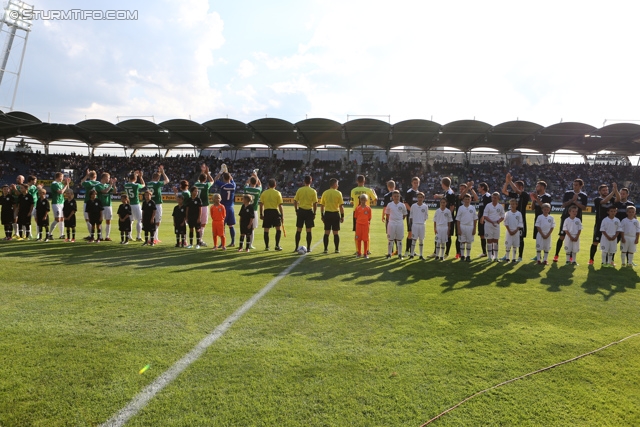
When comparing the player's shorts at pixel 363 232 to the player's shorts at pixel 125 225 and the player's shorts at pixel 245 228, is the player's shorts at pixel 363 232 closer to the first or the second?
Result: the player's shorts at pixel 245 228

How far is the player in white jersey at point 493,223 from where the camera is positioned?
30.1 feet

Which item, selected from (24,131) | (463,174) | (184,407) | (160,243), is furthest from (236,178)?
(184,407)

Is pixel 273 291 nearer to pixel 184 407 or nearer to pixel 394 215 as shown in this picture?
pixel 184 407

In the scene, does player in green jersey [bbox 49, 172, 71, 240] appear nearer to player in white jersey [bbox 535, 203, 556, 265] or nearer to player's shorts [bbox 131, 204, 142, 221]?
player's shorts [bbox 131, 204, 142, 221]

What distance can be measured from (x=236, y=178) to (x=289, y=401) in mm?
45776

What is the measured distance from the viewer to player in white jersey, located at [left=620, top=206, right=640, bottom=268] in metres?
8.80

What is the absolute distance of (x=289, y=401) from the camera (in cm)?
283

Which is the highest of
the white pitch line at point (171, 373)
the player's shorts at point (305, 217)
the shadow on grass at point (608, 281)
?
→ the player's shorts at point (305, 217)

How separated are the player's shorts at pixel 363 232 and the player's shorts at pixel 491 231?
119 inches

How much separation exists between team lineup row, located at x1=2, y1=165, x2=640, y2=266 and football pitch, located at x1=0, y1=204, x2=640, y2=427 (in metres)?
2.02

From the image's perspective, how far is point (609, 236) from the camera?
880 centimetres

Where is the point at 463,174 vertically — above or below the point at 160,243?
above

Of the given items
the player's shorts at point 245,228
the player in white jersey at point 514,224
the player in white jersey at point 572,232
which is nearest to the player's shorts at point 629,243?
the player in white jersey at point 572,232

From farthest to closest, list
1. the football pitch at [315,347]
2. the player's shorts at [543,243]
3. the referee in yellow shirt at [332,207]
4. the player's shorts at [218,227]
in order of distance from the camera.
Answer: the player's shorts at [218,227], the referee in yellow shirt at [332,207], the player's shorts at [543,243], the football pitch at [315,347]
